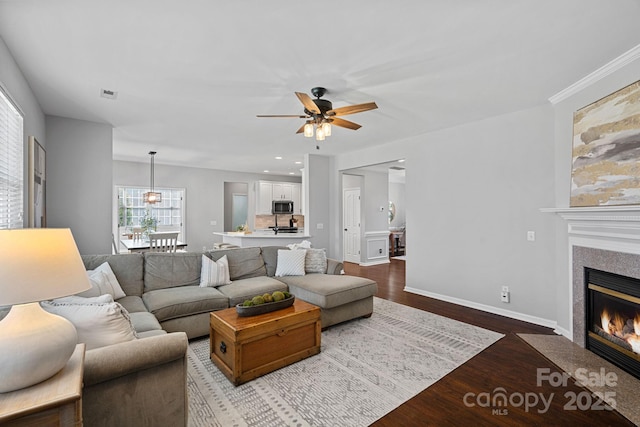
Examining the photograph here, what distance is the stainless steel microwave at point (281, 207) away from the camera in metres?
9.16

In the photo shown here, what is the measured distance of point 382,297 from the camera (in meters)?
4.79

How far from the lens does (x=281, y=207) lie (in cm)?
920

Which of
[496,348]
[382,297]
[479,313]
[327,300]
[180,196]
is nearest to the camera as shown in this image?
[496,348]

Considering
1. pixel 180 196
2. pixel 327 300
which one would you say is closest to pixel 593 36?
pixel 327 300

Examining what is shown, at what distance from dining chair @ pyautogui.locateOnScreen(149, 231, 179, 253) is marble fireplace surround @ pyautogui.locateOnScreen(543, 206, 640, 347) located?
561cm

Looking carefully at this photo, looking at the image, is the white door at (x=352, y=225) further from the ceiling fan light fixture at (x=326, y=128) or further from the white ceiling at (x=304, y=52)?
the ceiling fan light fixture at (x=326, y=128)

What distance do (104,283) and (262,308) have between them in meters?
1.58

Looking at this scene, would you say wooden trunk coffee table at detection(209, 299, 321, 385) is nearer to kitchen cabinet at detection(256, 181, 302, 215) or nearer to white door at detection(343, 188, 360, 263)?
white door at detection(343, 188, 360, 263)

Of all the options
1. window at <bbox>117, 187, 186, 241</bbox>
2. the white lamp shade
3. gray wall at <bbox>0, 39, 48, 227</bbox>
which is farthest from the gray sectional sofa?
window at <bbox>117, 187, 186, 241</bbox>

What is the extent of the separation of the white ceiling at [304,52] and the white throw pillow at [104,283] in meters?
1.85

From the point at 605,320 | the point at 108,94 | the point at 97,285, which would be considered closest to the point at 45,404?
the point at 97,285

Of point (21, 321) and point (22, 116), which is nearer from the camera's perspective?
point (21, 321)

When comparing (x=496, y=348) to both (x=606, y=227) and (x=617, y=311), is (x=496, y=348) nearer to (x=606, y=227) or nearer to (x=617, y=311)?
(x=617, y=311)

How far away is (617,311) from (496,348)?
1.03 metres
